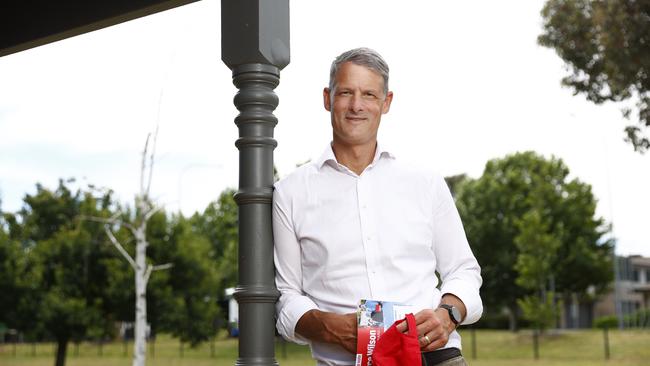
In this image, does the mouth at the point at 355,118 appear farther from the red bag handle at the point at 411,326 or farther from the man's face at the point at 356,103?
the red bag handle at the point at 411,326

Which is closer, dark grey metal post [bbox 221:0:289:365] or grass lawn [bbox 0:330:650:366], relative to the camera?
dark grey metal post [bbox 221:0:289:365]

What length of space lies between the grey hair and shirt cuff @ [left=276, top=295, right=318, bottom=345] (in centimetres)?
49

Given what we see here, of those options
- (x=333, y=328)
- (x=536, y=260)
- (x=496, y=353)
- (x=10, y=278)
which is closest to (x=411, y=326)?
(x=333, y=328)

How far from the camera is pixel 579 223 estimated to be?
2364 centimetres

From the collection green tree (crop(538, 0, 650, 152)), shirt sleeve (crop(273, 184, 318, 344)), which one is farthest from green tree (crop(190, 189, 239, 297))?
shirt sleeve (crop(273, 184, 318, 344))

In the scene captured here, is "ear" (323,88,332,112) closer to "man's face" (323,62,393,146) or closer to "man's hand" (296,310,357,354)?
"man's face" (323,62,393,146)

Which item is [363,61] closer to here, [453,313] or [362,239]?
[362,239]

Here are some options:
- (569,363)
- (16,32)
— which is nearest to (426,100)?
(569,363)

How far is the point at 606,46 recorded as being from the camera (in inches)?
445

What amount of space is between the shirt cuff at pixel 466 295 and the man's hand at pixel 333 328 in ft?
0.78

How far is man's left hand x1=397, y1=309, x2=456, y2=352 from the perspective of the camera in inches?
67.1

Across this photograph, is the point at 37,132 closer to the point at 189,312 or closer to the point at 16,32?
the point at 189,312

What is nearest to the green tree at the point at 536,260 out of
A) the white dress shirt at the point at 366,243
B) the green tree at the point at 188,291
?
the green tree at the point at 188,291

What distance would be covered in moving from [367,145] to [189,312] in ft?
55.3
